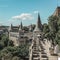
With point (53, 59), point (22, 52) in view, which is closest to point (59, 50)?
point (53, 59)

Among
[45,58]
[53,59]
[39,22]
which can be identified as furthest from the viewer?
[39,22]

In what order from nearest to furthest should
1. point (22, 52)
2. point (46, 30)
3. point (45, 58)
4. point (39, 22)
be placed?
point (45, 58)
point (46, 30)
point (22, 52)
point (39, 22)

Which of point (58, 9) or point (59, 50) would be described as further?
point (58, 9)

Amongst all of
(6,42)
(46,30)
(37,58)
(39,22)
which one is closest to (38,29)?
(39,22)

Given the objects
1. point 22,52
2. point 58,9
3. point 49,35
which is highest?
point 58,9

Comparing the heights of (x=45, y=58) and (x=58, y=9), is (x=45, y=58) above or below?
below

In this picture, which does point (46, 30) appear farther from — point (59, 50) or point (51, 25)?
point (59, 50)

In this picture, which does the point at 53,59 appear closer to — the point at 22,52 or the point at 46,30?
the point at 46,30

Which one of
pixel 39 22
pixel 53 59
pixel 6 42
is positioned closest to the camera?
pixel 53 59

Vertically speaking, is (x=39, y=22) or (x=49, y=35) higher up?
(x=39, y=22)
